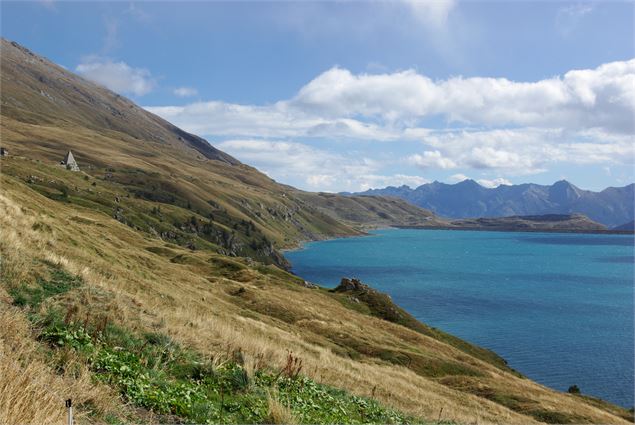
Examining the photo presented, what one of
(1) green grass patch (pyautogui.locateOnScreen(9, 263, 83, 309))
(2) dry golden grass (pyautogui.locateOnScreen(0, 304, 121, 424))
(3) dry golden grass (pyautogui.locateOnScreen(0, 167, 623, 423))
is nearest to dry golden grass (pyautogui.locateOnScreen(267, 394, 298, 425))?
(2) dry golden grass (pyautogui.locateOnScreen(0, 304, 121, 424))

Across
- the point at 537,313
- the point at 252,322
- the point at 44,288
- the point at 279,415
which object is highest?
the point at 44,288

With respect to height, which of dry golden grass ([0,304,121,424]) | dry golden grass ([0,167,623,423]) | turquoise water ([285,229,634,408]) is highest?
dry golden grass ([0,304,121,424])

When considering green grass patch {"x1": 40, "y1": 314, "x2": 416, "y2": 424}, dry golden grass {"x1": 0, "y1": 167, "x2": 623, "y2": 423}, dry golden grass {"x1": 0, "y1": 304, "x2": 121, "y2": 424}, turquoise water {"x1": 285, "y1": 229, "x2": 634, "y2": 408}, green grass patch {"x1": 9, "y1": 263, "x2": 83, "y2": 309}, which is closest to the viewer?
dry golden grass {"x1": 0, "y1": 304, "x2": 121, "y2": 424}

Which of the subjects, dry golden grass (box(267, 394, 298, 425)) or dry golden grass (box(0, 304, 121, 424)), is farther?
dry golden grass (box(267, 394, 298, 425))

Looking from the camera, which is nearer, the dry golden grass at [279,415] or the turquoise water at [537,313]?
the dry golden grass at [279,415]

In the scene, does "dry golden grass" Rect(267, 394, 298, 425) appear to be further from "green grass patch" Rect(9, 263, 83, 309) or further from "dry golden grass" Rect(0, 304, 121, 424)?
"green grass patch" Rect(9, 263, 83, 309)

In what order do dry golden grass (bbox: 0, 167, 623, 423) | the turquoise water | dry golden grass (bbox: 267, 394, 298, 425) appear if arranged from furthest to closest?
the turquoise water
dry golden grass (bbox: 0, 167, 623, 423)
dry golden grass (bbox: 267, 394, 298, 425)

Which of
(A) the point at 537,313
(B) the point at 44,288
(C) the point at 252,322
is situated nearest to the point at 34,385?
(B) the point at 44,288

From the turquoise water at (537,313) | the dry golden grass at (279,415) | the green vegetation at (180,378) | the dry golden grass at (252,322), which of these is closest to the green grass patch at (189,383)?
the green vegetation at (180,378)

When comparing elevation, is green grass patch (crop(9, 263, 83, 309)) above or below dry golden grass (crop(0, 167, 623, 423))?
above

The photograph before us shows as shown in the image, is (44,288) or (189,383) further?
(44,288)

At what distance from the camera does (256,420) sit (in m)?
11.2

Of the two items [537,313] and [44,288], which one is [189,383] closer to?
[44,288]

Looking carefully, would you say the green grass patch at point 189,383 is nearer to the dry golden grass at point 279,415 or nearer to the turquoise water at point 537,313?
the dry golden grass at point 279,415
